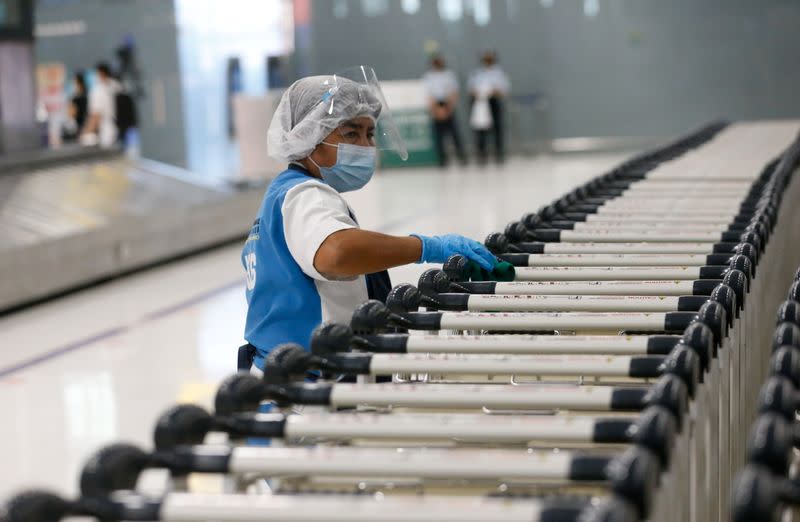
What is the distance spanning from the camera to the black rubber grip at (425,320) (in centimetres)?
225

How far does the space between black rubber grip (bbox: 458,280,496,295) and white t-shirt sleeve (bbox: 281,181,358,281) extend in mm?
305

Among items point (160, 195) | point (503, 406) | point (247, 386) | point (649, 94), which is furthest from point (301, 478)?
point (649, 94)

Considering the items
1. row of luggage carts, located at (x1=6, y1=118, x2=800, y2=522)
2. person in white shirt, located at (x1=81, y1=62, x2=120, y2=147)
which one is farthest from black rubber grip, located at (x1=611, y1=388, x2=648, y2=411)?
person in white shirt, located at (x1=81, y1=62, x2=120, y2=147)

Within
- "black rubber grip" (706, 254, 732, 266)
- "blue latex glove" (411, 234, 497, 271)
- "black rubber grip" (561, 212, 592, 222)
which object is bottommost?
"black rubber grip" (706, 254, 732, 266)

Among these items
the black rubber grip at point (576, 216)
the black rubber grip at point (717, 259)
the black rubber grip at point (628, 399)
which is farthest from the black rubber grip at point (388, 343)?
the black rubber grip at point (576, 216)

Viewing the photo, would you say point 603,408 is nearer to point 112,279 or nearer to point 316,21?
point 112,279

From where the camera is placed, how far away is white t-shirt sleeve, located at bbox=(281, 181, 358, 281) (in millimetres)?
2611

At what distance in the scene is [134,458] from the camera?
154 cm

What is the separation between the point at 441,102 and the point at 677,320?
681 inches

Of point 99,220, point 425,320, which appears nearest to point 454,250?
point 425,320

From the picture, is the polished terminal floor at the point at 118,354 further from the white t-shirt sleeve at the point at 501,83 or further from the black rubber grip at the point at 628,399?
the white t-shirt sleeve at the point at 501,83

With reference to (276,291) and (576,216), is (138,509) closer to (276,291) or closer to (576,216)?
(276,291)

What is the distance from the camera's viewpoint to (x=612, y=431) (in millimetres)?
1566

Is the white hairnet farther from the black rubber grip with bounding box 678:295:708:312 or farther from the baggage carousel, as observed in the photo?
the baggage carousel
